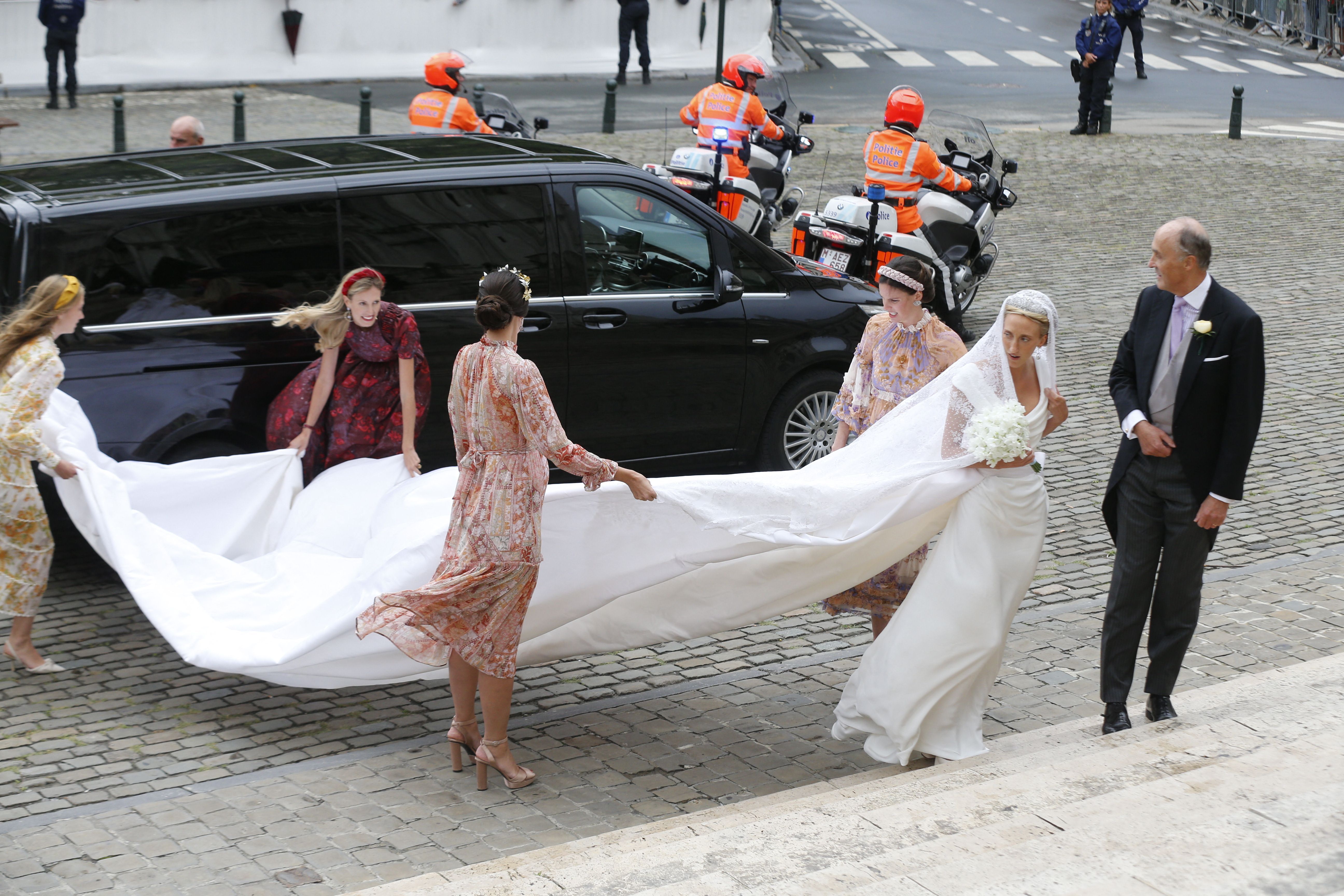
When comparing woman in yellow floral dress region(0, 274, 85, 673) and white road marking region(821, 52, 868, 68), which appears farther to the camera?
white road marking region(821, 52, 868, 68)

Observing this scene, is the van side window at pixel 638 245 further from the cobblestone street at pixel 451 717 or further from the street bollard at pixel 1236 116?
the street bollard at pixel 1236 116

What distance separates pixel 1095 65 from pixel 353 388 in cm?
1889

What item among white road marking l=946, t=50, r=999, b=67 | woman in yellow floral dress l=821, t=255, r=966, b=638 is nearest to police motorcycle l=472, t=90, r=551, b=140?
woman in yellow floral dress l=821, t=255, r=966, b=638

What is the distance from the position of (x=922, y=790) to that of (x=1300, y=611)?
315 centimetres

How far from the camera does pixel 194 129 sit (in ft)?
33.0

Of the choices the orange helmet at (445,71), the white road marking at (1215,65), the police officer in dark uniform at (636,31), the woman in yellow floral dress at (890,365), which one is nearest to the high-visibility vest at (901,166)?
the orange helmet at (445,71)

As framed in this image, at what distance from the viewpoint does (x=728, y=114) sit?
13.4 m

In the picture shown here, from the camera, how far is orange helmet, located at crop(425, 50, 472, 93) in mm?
13234

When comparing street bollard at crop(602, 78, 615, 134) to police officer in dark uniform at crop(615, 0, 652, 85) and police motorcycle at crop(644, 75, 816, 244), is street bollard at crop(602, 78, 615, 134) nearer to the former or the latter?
police motorcycle at crop(644, 75, 816, 244)

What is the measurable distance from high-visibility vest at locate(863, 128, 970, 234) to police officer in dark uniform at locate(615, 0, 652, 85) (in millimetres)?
17405

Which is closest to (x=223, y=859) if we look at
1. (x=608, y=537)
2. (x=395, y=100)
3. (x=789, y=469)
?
(x=608, y=537)

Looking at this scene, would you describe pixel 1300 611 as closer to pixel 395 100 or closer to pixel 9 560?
pixel 9 560

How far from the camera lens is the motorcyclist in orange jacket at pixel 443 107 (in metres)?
13.2

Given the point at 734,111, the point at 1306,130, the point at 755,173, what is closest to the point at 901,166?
the point at 734,111
